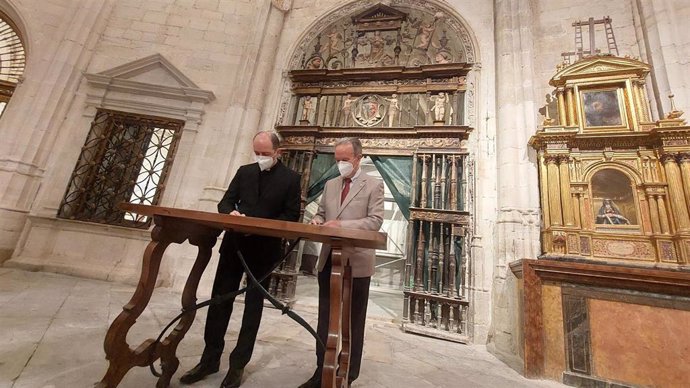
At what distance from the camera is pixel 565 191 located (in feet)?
11.0

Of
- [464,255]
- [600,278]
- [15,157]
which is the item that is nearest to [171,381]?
[600,278]

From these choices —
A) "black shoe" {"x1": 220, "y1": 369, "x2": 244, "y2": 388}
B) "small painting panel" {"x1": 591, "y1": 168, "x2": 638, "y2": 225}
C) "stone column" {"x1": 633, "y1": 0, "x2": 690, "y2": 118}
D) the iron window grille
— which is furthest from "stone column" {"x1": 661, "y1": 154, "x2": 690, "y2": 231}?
the iron window grille

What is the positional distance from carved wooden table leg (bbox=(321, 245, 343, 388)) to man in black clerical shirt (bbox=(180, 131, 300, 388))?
62 centimetres

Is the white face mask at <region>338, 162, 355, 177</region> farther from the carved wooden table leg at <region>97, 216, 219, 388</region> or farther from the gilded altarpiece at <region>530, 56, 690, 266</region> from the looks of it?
the gilded altarpiece at <region>530, 56, 690, 266</region>

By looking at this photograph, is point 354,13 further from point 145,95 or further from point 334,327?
point 334,327

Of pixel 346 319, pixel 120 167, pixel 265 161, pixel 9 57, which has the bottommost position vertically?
pixel 346 319

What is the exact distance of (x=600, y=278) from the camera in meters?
2.31

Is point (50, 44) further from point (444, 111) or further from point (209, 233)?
point (444, 111)

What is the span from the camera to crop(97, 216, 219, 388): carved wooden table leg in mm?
Answer: 1288

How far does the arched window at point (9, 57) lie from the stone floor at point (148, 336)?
4310mm

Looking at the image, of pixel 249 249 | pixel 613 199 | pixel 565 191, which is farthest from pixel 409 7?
pixel 249 249

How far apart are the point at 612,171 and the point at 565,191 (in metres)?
0.62

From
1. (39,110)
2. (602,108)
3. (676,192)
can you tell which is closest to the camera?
(676,192)

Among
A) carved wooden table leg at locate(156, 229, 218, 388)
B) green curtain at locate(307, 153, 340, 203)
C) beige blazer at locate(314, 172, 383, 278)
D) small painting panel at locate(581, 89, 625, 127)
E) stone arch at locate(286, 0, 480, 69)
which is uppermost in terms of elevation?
stone arch at locate(286, 0, 480, 69)
